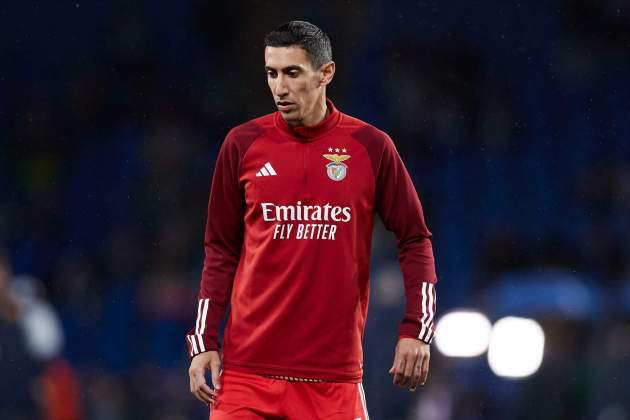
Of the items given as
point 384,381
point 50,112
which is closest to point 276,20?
point 50,112

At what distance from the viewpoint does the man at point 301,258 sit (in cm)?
404

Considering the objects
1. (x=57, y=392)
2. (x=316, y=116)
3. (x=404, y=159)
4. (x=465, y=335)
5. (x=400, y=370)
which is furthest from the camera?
(x=404, y=159)

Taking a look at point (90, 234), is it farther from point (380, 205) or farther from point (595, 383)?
point (380, 205)

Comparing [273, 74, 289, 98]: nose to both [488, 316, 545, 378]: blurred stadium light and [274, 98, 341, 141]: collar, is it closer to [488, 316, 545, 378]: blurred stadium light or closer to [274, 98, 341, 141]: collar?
[274, 98, 341, 141]: collar

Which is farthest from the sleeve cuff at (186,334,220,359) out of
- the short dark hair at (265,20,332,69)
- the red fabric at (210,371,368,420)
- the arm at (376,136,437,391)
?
the short dark hair at (265,20,332,69)

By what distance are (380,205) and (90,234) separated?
8109 millimetres

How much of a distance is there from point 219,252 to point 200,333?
28 centimetres

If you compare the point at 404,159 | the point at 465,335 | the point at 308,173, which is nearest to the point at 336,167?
the point at 308,173

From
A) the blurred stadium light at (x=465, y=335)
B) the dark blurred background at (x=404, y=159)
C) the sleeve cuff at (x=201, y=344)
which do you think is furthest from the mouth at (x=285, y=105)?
the blurred stadium light at (x=465, y=335)

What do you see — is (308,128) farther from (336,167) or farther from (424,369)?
(424,369)

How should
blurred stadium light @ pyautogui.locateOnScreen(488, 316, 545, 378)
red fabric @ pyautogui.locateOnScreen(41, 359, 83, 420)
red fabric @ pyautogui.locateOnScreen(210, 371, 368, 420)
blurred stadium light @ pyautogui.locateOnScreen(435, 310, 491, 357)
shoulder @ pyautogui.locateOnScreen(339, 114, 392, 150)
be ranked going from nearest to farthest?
red fabric @ pyautogui.locateOnScreen(210, 371, 368, 420) → shoulder @ pyautogui.locateOnScreen(339, 114, 392, 150) → red fabric @ pyautogui.locateOnScreen(41, 359, 83, 420) → blurred stadium light @ pyautogui.locateOnScreen(488, 316, 545, 378) → blurred stadium light @ pyautogui.locateOnScreen(435, 310, 491, 357)

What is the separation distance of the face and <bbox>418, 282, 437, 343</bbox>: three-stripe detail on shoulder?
69 centimetres

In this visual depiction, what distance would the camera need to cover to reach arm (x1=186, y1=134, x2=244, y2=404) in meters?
4.13

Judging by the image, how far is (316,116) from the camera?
4.20 meters
